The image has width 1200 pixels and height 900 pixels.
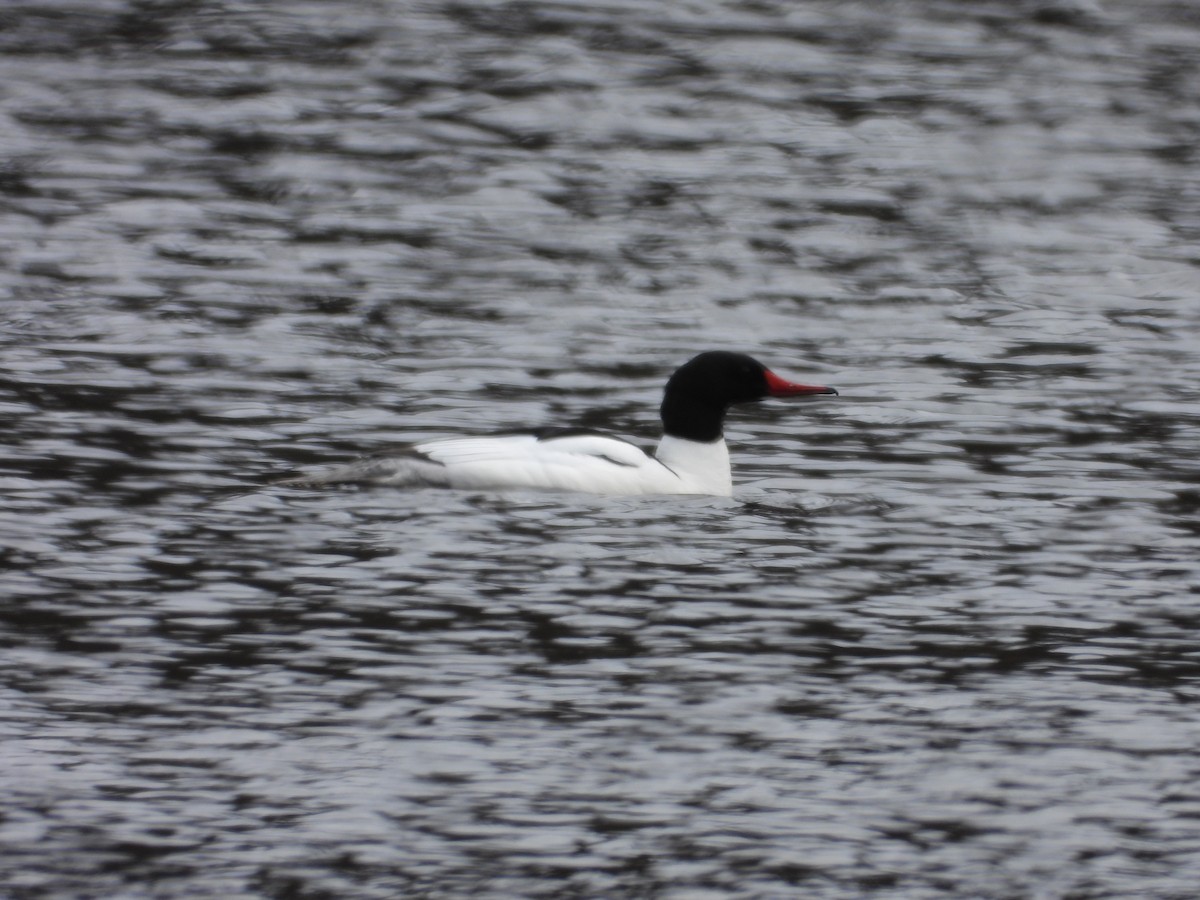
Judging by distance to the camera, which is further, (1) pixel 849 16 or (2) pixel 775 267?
(1) pixel 849 16

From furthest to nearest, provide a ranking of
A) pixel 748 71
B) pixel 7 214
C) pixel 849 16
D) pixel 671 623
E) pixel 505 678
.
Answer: pixel 849 16
pixel 748 71
pixel 7 214
pixel 671 623
pixel 505 678

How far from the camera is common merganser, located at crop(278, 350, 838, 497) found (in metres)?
12.1

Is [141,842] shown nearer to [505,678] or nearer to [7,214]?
[505,678]

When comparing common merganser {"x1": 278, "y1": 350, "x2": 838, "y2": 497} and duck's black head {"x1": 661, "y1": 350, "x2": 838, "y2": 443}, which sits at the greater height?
duck's black head {"x1": 661, "y1": 350, "x2": 838, "y2": 443}

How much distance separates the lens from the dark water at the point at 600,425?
7.66 m

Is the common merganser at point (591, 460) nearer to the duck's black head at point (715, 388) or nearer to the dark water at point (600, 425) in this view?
the duck's black head at point (715, 388)

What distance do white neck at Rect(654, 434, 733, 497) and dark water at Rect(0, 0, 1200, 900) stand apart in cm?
19

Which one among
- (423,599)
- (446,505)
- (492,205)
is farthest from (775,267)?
(423,599)

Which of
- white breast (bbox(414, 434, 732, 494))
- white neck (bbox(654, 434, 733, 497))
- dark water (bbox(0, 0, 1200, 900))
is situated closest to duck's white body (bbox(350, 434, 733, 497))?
white breast (bbox(414, 434, 732, 494))

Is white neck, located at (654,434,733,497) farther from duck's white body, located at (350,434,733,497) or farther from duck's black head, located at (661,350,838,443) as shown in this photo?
duck's white body, located at (350,434,733,497)

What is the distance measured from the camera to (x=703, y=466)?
41.6ft

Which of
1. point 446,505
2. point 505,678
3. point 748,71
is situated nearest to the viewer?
point 505,678

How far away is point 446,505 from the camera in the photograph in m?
11.9

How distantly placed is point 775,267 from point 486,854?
447 inches
